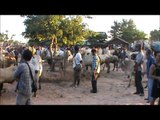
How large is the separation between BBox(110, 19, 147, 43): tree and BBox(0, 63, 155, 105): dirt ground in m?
43.8

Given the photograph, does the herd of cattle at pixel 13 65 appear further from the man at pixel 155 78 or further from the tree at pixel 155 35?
the tree at pixel 155 35

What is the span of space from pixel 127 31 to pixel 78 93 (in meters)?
53.2

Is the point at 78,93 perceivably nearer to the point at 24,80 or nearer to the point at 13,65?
the point at 13,65

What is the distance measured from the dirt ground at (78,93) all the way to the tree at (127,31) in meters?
43.8

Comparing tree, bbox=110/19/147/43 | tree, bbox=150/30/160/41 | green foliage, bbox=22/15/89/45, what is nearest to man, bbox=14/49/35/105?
green foliage, bbox=22/15/89/45

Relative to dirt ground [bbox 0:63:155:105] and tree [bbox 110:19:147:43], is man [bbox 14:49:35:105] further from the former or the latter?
tree [bbox 110:19:147:43]

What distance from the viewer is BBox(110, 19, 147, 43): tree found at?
2461 inches

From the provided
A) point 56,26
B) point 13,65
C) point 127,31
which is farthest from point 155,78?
point 127,31

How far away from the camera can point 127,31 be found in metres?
66.1

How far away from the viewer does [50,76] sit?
18.0 m

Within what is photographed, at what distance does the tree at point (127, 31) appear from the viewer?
6250cm
